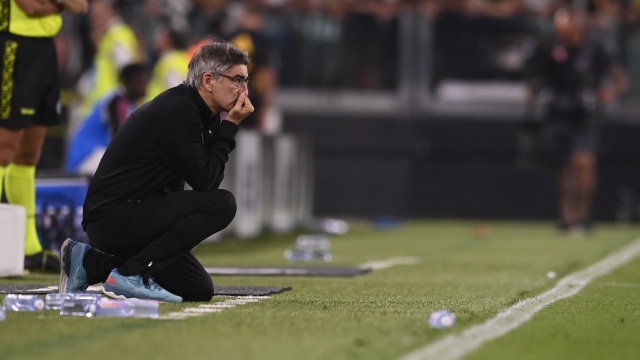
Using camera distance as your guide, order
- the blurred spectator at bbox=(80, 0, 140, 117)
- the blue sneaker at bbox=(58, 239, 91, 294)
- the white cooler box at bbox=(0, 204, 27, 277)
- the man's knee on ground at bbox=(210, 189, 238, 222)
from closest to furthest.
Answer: the man's knee on ground at bbox=(210, 189, 238, 222) < the blue sneaker at bbox=(58, 239, 91, 294) < the white cooler box at bbox=(0, 204, 27, 277) < the blurred spectator at bbox=(80, 0, 140, 117)

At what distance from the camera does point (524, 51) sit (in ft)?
57.5

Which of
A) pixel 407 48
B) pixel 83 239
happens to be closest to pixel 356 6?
pixel 407 48

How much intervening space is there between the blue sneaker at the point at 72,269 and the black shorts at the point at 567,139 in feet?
30.6

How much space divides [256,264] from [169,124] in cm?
363

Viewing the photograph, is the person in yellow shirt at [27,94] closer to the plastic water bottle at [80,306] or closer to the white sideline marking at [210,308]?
the white sideline marking at [210,308]

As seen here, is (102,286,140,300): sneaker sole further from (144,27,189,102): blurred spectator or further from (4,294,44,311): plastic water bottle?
(144,27,189,102): blurred spectator

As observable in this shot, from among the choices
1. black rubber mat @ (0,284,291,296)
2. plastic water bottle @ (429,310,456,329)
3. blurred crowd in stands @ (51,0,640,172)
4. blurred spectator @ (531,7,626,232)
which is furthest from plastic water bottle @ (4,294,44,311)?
blurred crowd in stands @ (51,0,640,172)

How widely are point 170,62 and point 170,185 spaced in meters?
6.95

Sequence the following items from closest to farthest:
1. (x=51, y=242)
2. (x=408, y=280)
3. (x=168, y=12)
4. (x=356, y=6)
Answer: (x=408, y=280) < (x=51, y=242) < (x=168, y=12) < (x=356, y=6)

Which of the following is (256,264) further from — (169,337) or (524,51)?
(524,51)

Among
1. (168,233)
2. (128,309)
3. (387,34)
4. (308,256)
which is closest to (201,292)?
(168,233)

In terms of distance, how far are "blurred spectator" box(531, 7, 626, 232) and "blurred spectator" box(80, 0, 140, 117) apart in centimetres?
466

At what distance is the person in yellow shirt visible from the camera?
7.78 meters

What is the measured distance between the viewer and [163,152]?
5957mm
